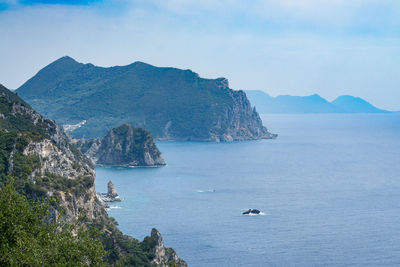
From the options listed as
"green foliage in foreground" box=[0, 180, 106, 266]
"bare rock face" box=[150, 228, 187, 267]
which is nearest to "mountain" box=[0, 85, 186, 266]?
"bare rock face" box=[150, 228, 187, 267]

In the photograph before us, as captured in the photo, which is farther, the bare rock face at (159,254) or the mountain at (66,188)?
the bare rock face at (159,254)

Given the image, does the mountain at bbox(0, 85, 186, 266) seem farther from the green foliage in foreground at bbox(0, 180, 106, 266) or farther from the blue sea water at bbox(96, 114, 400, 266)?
the green foliage in foreground at bbox(0, 180, 106, 266)

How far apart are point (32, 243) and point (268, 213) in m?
89.0

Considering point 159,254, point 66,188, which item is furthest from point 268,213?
point 66,188

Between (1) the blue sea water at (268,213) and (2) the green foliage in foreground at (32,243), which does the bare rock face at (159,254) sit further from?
(2) the green foliage in foreground at (32,243)

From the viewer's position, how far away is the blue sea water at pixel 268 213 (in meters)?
82.3

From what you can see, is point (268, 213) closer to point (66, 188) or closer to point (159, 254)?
point (159, 254)

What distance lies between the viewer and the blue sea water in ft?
270

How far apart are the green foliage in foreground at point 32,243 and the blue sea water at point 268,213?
50.8 meters

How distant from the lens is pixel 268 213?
11094 cm

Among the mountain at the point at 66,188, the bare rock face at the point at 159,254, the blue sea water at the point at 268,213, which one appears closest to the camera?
the mountain at the point at 66,188

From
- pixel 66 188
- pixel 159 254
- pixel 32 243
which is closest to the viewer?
pixel 32 243

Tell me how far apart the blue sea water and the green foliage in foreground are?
50.8 metres

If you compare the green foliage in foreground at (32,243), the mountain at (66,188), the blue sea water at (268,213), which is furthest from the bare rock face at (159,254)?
the green foliage in foreground at (32,243)
